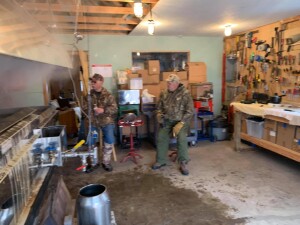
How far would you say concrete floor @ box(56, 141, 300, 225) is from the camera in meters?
2.26

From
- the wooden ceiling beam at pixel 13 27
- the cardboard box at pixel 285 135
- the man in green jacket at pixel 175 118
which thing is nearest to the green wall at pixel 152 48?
the man in green jacket at pixel 175 118

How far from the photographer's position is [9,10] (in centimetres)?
79

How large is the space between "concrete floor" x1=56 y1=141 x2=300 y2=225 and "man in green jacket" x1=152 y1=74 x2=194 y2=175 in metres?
0.19

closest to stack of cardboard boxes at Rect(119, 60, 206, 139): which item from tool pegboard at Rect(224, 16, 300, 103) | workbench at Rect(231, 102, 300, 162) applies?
tool pegboard at Rect(224, 16, 300, 103)

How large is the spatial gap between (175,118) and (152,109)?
1.13 m

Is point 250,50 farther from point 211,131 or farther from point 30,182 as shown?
point 30,182

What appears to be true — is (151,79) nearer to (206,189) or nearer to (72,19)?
(206,189)

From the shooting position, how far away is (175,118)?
131 inches

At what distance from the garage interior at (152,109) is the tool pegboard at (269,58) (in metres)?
0.02

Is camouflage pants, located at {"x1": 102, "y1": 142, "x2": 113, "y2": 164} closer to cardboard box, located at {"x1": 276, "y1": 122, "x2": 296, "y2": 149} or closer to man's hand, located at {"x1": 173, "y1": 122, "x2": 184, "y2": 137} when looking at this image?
man's hand, located at {"x1": 173, "y1": 122, "x2": 184, "y2": 137}

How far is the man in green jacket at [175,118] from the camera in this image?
3.28 meters

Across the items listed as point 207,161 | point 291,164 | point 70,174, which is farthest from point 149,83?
point 291,164

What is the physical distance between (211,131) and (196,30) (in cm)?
199

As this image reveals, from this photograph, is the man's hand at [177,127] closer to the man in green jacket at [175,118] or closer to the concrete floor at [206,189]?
the man in green jacket at [175,118]
